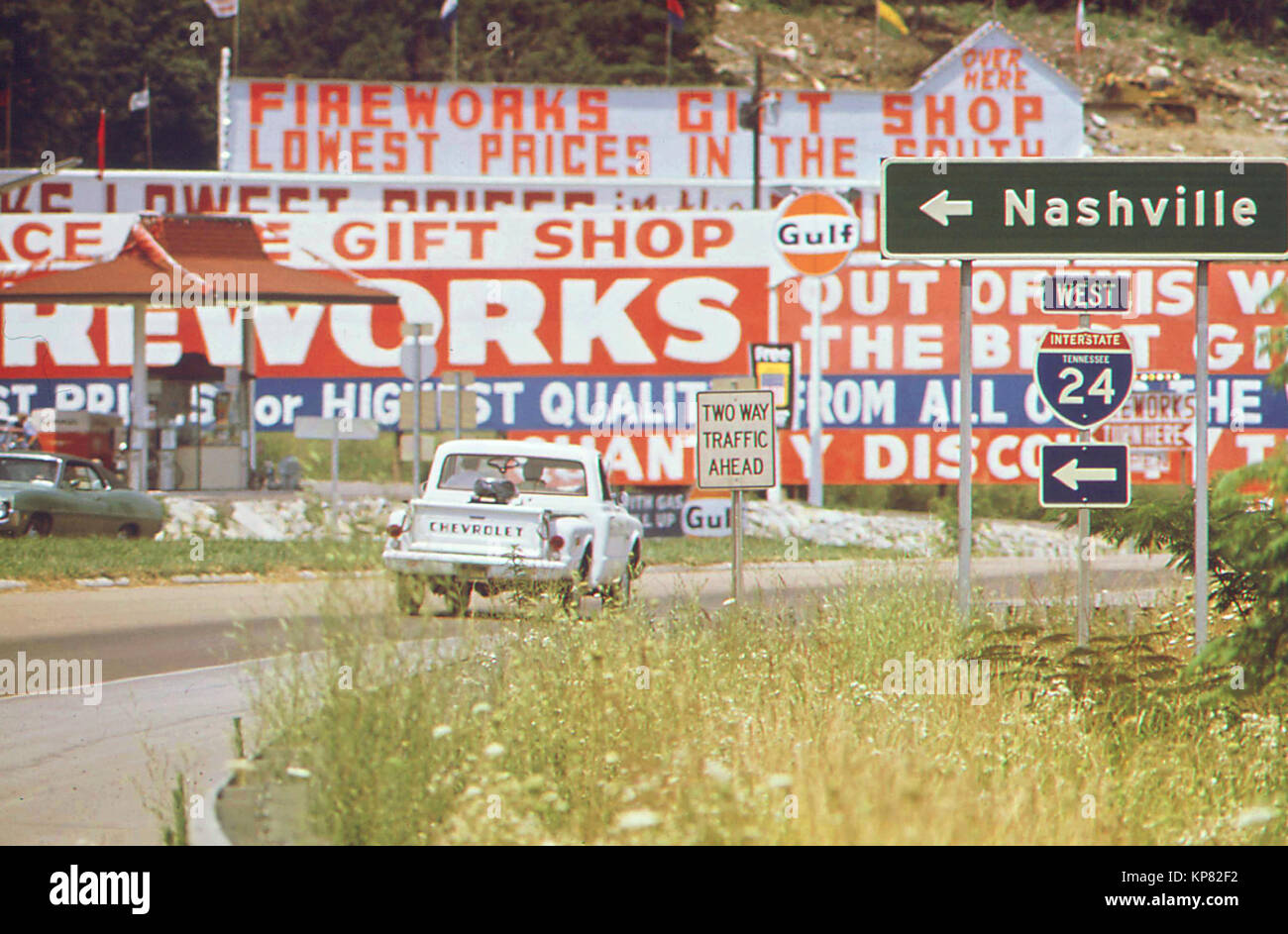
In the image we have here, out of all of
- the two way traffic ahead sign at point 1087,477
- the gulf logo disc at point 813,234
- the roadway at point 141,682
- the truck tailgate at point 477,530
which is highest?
the gulf logo disc at point 813,234

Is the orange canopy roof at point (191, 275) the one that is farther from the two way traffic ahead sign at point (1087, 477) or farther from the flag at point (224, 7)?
the two way traffic ahead sign at point (1087, 477)

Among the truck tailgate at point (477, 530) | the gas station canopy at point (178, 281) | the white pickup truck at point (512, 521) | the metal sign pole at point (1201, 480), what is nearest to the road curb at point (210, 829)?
the metal sign pole at point (1201, 480)

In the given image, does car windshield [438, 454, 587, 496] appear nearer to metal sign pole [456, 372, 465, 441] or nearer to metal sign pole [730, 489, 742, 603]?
metal sign pole [730, 489, 742, 603]

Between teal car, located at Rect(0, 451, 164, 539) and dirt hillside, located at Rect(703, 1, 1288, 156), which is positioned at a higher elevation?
dirt hillside, located at Rect(703, 1, 1288, 156)

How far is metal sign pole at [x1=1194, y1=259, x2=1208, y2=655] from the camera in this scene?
31.0 ft

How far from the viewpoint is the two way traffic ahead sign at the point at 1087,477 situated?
11.0 metres

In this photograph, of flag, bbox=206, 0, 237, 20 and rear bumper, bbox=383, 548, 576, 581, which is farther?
flag, bbox=206, 0, 237, 20

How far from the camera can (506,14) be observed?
94188mm

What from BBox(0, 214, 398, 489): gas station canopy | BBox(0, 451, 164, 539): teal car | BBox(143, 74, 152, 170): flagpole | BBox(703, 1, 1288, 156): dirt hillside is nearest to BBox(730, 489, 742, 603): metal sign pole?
BBox(0, 451, 164, 539): teal car

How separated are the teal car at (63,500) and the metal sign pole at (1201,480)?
17128 mm

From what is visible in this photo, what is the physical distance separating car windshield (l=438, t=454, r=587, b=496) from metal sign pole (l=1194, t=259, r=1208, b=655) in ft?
29.1

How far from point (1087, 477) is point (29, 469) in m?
16.6
